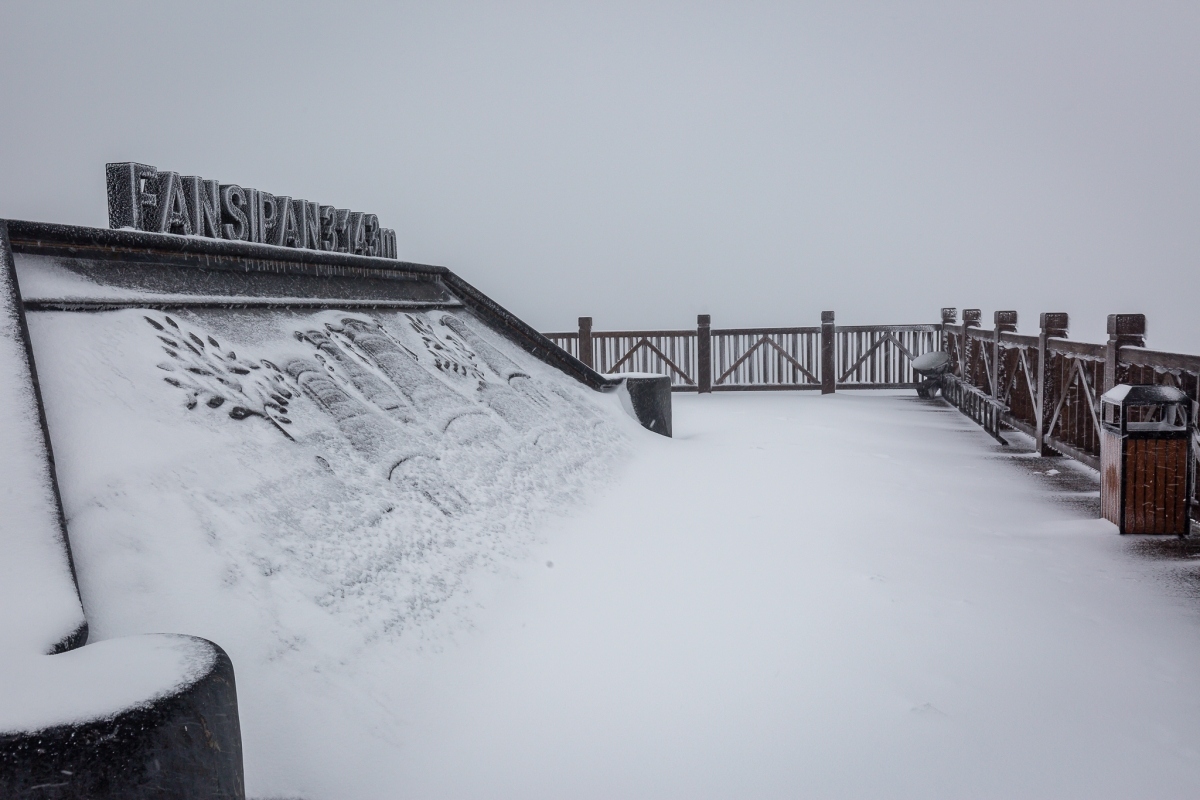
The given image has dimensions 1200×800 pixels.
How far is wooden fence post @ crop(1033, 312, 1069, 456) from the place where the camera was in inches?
260

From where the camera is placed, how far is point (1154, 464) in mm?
4328

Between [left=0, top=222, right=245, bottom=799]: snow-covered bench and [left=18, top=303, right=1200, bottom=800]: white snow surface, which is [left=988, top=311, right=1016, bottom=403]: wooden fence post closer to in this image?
[left=18, top=303, right=1200, bottom=800]: white snow surface

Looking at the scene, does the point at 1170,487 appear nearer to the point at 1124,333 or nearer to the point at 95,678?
the point at 1124,333

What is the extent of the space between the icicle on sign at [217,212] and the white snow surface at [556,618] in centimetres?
70

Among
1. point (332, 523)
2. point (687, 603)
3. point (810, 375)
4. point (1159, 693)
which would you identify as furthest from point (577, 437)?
point (810, 375)

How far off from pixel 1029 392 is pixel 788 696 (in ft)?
19.9

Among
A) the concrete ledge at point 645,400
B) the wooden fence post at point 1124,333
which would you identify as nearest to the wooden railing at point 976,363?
the wooden fence post at point 1124,333

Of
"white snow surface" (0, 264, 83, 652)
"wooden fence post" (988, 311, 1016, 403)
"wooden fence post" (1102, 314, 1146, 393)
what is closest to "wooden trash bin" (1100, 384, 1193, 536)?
"wooden fence post" (1102, 314, 1146, 393)

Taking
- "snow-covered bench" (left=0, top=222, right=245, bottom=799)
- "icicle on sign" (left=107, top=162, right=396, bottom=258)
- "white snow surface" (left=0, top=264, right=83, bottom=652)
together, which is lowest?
"snow-covered bench" (left=0, top=222, right=245, bottom=799)

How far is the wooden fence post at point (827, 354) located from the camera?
12.4 metres

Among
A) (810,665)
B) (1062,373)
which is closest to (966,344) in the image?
(1062,373)

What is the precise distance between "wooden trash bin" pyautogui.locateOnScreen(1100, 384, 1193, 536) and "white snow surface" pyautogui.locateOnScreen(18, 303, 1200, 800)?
1.06 ft

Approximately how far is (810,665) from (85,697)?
2.07 metres

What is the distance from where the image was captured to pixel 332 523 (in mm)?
2771
